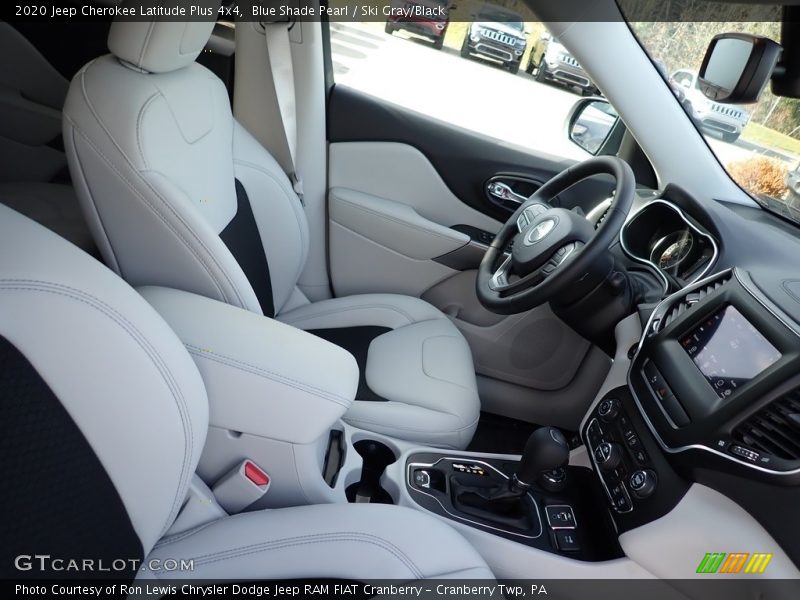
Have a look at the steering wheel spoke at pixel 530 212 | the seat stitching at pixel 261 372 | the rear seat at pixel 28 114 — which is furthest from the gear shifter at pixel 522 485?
the rear seat at pixel 28 114

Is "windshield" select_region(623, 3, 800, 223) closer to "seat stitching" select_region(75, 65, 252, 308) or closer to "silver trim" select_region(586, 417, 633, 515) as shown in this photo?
"silver trim" select_region(586, 417, 633, 515)

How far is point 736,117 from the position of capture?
4.95 feet

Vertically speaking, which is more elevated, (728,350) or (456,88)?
(456,88)

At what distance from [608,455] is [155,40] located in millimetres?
1154

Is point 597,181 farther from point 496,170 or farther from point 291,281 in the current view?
point 291,281

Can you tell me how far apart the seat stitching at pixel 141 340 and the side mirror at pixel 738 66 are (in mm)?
1165

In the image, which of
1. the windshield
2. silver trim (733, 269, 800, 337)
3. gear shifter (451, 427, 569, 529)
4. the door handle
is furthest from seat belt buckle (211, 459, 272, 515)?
the windshield

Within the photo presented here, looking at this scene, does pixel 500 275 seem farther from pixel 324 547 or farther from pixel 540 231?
pixel 324 547

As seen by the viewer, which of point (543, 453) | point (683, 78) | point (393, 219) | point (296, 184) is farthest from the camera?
point (393, 219)

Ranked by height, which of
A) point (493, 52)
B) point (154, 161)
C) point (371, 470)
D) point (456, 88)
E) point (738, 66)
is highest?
point (738, 66)

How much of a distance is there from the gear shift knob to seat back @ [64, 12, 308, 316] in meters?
0.61

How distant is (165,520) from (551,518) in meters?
0.77

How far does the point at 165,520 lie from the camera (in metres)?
0.89

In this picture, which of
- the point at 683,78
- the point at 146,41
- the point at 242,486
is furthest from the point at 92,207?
the point at 683,78
